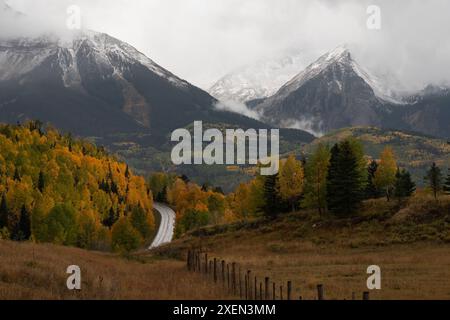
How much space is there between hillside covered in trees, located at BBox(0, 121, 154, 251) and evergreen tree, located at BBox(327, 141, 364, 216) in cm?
4557

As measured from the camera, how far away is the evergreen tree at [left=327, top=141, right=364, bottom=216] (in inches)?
2830

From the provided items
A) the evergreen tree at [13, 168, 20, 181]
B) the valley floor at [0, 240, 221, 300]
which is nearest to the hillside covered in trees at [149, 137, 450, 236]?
the valley floor at [0, 240, 221, 300]

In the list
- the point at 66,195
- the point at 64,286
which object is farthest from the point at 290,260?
the point at 66,195

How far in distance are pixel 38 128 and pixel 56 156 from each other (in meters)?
29.0

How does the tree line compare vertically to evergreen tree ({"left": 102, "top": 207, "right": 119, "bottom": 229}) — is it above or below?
above

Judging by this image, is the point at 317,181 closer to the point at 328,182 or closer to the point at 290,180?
the point at 328,182

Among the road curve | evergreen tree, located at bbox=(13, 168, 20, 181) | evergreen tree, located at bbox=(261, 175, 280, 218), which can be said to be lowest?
the road curve

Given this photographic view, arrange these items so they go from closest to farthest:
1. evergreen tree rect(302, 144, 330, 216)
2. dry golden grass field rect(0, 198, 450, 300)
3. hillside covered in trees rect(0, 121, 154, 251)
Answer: dry golden grass field rect(0, 198, 450, 300)
evergreen tree rect(302, 144, 330, 216)
hillside covered in trees rect(0, 121, 154, 251)

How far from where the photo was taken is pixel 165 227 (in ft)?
474

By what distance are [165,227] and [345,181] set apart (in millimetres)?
80711

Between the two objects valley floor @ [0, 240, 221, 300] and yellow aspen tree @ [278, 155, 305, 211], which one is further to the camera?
yellow aspen tree @ [278, 155, 305, 211]

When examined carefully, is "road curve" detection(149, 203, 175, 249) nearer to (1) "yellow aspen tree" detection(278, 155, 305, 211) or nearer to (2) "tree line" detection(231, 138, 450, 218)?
(2) "tree line" detection(231, 138, 450, 218)

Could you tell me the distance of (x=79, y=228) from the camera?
10769 cm

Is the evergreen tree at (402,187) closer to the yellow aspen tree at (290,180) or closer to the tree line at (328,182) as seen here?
the tree line at (328,182)
